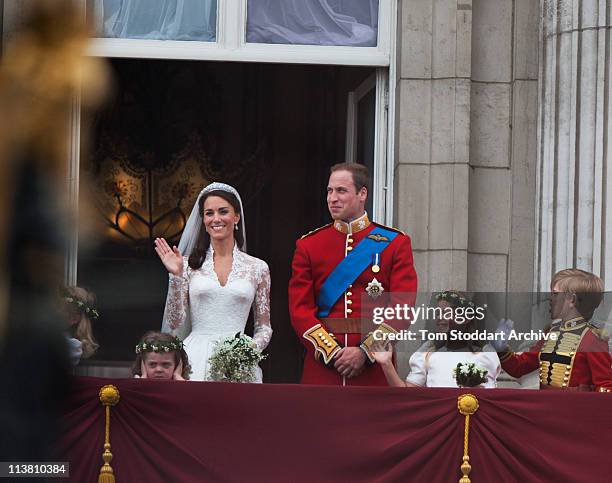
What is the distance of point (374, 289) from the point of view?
287 inches

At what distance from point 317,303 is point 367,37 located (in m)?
3.02

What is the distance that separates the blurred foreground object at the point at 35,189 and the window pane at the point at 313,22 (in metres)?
6.83

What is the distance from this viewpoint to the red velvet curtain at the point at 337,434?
21.6ft

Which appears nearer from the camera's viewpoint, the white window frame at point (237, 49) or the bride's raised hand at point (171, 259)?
the bride's raised hand at point (171, 259)

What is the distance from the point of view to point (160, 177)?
46.8 feet

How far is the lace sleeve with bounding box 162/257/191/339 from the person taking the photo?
7.74 meters

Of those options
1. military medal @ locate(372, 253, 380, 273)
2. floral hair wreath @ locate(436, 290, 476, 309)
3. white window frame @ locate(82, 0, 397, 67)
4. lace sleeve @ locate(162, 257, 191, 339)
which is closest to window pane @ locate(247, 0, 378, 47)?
white window frame @ locate(82, 0, 397, 67)

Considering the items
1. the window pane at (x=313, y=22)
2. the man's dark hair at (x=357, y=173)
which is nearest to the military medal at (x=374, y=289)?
the man's dark hair at (x=357, y=173)

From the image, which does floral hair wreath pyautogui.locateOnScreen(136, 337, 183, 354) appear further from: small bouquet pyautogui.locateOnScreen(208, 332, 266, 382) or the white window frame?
the white window frame

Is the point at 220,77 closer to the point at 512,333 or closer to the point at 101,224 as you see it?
the point at 101,224

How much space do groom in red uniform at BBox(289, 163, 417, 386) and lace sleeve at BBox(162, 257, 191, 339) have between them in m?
0.76

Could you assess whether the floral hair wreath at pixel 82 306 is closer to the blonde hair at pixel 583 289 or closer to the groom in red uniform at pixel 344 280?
the groom in red uniform at pixel 344 280

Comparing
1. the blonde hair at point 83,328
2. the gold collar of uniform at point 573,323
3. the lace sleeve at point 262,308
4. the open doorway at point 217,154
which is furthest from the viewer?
the open doorway at point 217,154

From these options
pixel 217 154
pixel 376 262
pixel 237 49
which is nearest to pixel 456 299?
pixel 376 262
